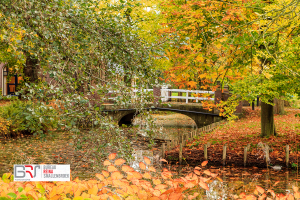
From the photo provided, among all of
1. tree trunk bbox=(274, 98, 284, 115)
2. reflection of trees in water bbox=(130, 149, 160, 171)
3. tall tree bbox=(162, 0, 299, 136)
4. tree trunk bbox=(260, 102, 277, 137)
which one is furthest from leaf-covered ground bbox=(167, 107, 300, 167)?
tree trunk bbox=(274, 98, 284, 115)

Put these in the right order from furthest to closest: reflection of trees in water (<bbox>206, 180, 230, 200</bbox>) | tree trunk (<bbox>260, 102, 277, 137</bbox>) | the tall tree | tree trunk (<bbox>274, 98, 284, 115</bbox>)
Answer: tree trunk (<bbox>274, 98, 284, 115</bbox>) < tree trunk (<bbox>260, 102, 277, 137</bbox>) < reflection of trees in water (<bbox>206, 180, 230, 200</bbox>) < the tall tree

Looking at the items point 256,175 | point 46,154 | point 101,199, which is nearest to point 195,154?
point 256,175

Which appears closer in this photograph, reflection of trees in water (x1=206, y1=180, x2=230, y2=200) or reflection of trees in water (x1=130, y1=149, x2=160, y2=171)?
reflection of trees in water (x1=206, y1=180, x2=230, y2=200)

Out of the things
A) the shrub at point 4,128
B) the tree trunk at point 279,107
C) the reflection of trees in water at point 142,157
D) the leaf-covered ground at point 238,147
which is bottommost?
the reflection of trees in water at point 142,157

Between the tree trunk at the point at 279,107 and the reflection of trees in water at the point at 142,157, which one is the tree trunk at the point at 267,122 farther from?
the tree trunk at the point at 279,107

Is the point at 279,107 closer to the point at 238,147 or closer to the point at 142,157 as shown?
the point at 238,147

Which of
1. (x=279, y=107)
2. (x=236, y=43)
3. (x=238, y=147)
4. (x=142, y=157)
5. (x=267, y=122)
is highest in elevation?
(x=236, y=43)

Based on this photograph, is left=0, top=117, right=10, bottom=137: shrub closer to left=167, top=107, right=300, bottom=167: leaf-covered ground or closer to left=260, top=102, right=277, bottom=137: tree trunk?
left=167, top=107, right=300, bottom=167: leaf-covered ground

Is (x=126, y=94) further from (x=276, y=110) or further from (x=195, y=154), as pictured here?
(x=276, y=110)

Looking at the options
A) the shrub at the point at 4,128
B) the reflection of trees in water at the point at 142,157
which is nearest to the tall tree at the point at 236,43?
the reflection of trees in water at the point at 142,157

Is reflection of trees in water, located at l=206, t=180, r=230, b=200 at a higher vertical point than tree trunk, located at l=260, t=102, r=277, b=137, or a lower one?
lower

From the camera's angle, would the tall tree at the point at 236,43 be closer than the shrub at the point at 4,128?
Yes

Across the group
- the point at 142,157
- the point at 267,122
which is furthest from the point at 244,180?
the point at 267,122

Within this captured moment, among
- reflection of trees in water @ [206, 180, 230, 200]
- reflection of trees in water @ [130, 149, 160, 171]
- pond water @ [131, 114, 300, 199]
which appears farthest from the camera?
reflection of trees in water @ [130, 149, 160, 171]
